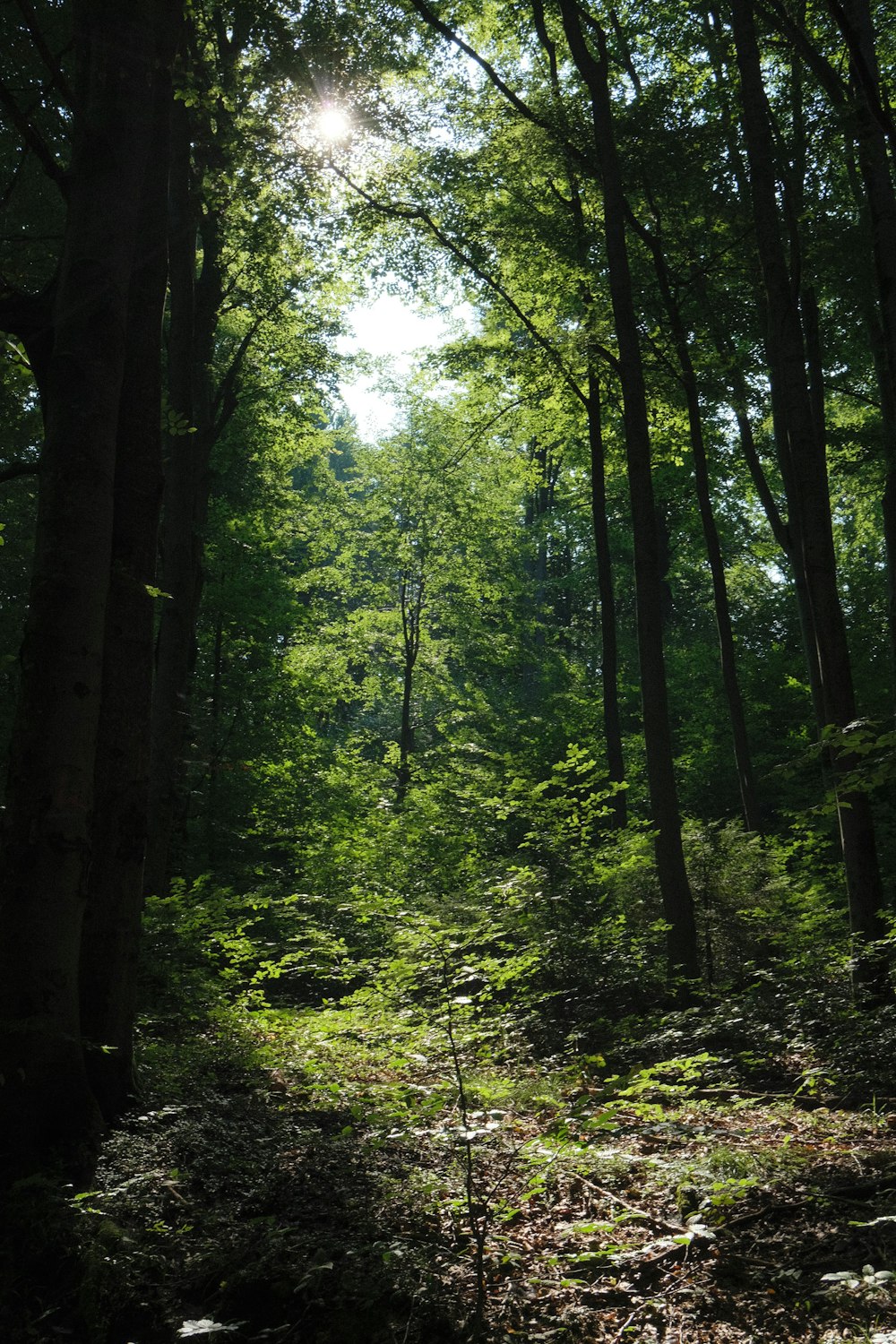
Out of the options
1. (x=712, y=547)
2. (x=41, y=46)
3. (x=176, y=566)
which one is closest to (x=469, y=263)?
(x=712, y=547)

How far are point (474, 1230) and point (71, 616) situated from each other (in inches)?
138

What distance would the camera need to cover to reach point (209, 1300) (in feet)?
12.1

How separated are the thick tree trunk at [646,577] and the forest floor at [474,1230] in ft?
12.8

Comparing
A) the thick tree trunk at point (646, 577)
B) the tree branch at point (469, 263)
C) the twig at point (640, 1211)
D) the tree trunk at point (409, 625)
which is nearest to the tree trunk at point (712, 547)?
the tree branch at point (469, 263)

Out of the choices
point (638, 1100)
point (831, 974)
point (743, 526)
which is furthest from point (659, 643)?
point (743, 526)

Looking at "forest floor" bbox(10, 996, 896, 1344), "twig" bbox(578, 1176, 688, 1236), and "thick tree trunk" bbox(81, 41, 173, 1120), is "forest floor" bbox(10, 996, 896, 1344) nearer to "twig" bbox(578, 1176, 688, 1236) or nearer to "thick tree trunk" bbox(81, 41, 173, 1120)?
"twig" bbox(578, 1176, 688, 1236)

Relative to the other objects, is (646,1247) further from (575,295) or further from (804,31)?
(575,295)

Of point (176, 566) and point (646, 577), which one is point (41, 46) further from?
point (646, 577)

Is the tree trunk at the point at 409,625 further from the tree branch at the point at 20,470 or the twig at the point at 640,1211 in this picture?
the twig at the point at 640,1211

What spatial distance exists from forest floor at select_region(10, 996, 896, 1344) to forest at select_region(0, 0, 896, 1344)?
0.08ft

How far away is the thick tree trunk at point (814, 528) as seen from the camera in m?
8.15

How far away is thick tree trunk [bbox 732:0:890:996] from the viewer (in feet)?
26.7

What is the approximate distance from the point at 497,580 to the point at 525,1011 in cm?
2038

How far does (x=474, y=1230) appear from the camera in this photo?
11.8 ft
